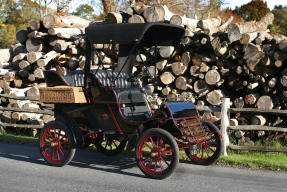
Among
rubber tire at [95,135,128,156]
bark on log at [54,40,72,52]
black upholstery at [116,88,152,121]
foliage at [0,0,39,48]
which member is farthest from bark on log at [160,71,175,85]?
foliage at [0,0,39,48]

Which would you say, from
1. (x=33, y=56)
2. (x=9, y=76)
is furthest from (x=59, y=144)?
(x=9, y=76)

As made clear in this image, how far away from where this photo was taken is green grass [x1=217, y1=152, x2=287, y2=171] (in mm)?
6457

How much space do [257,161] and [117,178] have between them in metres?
2.52

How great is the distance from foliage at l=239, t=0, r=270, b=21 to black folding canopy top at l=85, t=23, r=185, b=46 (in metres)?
23.2

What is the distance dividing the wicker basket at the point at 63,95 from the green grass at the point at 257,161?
2.67m

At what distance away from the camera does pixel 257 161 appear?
6.63 metres

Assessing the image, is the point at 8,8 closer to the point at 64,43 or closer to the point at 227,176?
the point at 64,43

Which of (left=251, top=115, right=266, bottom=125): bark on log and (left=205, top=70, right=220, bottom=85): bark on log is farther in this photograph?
(left=205, top=70, right=220, bottom=85): bark on log

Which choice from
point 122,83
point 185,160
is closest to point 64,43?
point 122,83

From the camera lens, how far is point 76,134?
6.41 meters

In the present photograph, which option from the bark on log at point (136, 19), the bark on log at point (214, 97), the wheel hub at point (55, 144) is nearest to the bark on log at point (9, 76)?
the bark on log at point (136, 19)

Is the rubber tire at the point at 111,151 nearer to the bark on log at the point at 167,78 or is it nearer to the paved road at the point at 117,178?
the paved road at the point at 117,178

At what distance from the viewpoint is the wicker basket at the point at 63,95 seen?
20.4 feet

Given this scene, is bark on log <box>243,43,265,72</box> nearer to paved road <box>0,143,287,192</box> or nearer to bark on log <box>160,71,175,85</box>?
bark on log <box>160,71,175,85</box>
